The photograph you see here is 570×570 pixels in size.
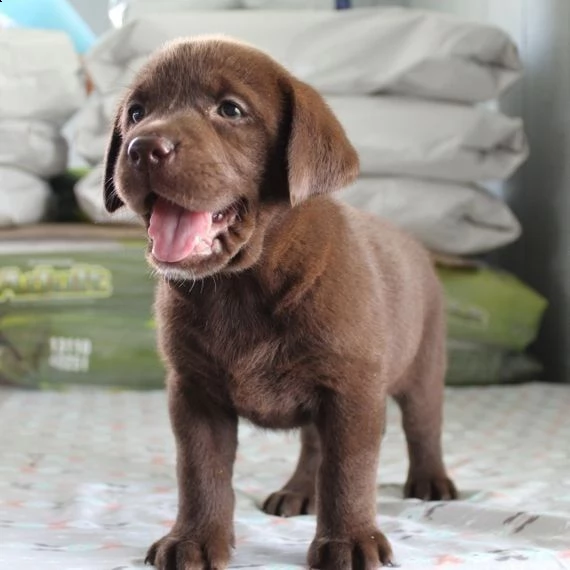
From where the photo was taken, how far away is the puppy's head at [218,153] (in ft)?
3.77

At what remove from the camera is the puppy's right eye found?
4.16 feet

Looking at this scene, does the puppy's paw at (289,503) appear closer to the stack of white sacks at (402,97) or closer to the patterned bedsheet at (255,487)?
the patterned bedsheet at (255,487)

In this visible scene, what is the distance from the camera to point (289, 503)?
1628mm

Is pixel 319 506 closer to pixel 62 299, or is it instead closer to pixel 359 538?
pixel 359 538

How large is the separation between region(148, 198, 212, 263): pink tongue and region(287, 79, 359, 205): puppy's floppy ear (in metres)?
0.11

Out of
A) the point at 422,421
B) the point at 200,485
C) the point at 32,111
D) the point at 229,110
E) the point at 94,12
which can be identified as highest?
the point at 229,110

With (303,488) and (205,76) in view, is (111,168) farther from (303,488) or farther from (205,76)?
(303,488)

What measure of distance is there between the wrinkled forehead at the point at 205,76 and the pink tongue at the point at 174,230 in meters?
0.13

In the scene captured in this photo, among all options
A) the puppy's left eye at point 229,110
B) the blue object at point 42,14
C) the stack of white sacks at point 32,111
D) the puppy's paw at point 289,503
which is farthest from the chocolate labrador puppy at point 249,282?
the blue object at point 42,14

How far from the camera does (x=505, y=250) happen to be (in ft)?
11.3

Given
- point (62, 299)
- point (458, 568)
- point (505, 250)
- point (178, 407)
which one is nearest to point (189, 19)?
point (62, 299)

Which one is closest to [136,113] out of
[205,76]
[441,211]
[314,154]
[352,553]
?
[205,76]

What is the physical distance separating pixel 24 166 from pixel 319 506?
2032 mm

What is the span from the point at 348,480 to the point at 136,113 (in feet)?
1.71
